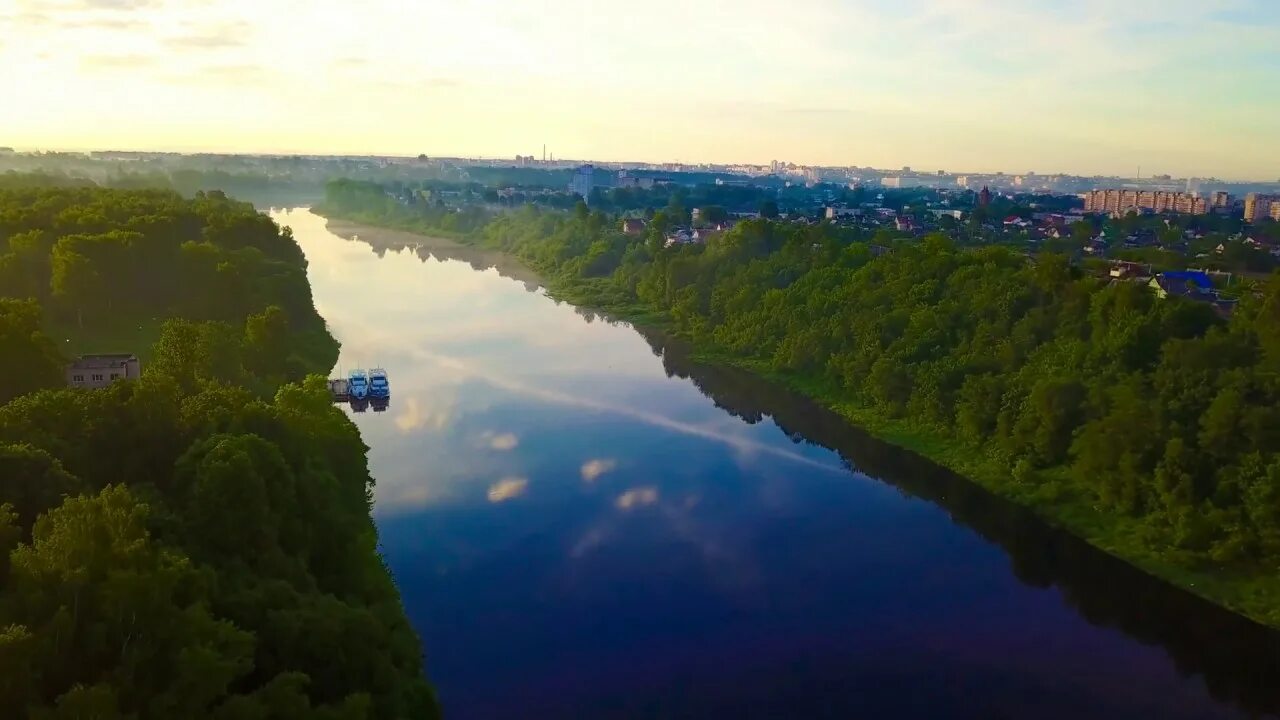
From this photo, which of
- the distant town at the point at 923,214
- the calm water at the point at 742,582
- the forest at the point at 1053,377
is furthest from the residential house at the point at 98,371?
the distant town at the point at 923,214

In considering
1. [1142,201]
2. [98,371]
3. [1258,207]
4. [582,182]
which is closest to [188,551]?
[98,371]

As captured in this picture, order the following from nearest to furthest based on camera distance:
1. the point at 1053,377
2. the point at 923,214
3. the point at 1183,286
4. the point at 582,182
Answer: the point at 1053,377 → the point at 1183,286 → the point at 923,214 → the point at 582,182

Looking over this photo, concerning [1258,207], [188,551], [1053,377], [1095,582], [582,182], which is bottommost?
[1095,582]

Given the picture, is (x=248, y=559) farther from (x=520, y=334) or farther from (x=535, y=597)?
(x=520, y=334)

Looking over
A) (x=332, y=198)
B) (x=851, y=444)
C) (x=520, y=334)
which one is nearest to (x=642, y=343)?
(x=520, y=334)

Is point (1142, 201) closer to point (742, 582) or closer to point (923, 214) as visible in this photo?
point (923, 214)

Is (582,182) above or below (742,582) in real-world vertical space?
above
